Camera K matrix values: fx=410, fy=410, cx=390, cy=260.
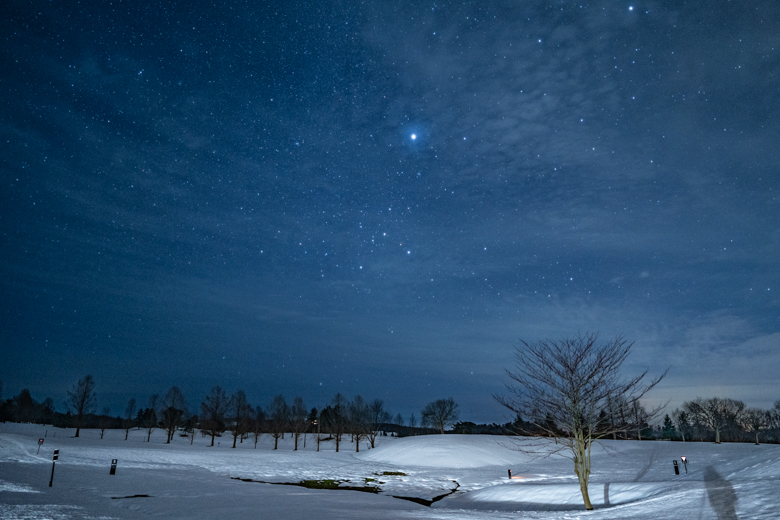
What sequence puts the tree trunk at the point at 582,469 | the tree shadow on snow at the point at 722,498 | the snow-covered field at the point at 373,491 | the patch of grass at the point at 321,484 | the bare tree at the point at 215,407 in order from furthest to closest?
the bare tree at the point at 215,407, the patch of grass at the point at 321,484, the tree trunk at the point at 582,469, the snow-covered field at the point at 373,491, the tree shadow on snow at the point at 722,498

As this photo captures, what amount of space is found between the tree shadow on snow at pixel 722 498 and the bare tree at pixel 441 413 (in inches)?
2710

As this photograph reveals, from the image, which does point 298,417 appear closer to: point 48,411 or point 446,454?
point 446,454

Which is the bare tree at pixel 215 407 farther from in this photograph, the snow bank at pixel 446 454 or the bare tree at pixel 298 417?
the snow bank at pixel 446 454

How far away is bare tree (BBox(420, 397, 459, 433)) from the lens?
3131 inches

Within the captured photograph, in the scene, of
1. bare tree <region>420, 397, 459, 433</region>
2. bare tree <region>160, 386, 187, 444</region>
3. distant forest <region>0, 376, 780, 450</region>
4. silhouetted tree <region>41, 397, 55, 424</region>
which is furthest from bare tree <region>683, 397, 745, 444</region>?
silhouetted tree <region>41, 397, 55, 424</region>

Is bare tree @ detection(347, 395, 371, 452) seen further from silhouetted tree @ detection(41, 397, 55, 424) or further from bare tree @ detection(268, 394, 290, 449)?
silhouetted tree @ detection(41, 397, 55, 424)

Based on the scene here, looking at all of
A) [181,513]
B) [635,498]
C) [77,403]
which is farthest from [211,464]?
[77,403]

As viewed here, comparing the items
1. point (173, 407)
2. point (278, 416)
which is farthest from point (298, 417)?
point (173, 407)

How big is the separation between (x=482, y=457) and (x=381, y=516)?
30.6 metres

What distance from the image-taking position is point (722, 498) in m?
11.2

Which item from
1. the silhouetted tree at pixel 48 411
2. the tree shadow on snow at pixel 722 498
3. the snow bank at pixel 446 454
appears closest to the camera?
the tree shadow on snow at pixel 722 498

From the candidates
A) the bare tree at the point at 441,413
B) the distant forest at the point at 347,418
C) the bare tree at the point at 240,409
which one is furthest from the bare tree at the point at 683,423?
the bare tree at the point at 240,409

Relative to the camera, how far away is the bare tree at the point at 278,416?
224 feet

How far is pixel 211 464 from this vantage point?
32.4 metres
